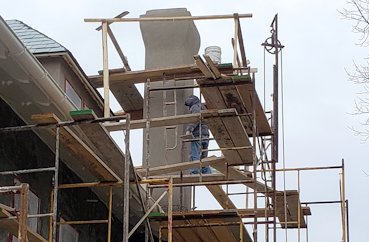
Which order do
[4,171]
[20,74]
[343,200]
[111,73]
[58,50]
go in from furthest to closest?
[343,200]
[111,73]
[58,50]
[4,171]
[20,74]

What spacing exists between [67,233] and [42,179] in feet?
5.10

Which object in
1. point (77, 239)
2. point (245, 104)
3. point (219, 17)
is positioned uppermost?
point (219, 17)

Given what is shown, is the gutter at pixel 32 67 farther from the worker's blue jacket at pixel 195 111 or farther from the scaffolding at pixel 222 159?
the worker's blue jacket at pixel 195 111

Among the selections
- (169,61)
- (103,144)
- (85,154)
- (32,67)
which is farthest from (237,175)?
(32,67)

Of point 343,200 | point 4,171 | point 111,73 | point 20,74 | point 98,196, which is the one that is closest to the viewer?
point 20,74

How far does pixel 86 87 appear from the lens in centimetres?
1742

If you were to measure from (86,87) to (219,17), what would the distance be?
2.97 meters

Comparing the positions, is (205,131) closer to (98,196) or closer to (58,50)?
(98,196)

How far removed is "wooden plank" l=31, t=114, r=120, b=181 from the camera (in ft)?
42.2

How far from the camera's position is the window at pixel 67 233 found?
15.5 meters

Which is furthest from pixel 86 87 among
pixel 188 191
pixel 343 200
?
pixel 343 200

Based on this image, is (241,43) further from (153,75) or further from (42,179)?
(42,179)

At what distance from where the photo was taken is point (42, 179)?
576 inches

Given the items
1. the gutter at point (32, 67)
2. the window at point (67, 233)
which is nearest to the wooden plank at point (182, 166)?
the window at point (67, 233)
